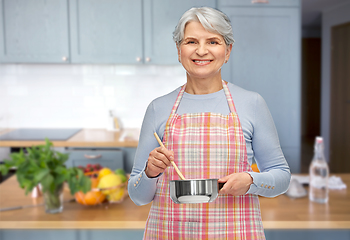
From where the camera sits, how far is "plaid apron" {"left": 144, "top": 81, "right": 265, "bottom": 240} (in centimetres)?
75

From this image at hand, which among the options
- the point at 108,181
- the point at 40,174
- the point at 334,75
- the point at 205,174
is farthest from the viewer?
the point at 334,75

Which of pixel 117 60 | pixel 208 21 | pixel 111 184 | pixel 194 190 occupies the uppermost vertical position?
pixel 117 60

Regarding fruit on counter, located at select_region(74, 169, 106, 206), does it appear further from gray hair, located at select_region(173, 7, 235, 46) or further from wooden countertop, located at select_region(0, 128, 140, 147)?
wooden countertop, located at select_region(0, 128, 140, 147)

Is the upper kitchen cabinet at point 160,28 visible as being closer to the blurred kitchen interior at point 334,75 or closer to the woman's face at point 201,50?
the woman's face at point 201,50

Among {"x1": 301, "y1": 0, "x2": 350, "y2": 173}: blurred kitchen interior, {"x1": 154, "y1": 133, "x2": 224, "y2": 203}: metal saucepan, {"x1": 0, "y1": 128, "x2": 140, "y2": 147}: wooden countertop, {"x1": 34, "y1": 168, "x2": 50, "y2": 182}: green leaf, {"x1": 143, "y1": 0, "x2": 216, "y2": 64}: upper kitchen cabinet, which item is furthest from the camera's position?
{"x1": 301, "y1": 0, "x2": 350, "y2": 173}: blurred kitchen interior

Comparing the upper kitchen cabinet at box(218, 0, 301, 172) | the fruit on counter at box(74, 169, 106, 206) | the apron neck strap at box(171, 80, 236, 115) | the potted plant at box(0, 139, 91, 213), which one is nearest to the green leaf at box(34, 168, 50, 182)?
the potted plant at box(0, 139, 91, 213)

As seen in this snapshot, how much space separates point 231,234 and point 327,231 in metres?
0.68

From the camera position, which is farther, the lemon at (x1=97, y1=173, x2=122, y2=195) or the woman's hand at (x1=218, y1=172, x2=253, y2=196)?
the lemon at (x1=97, y1=173, x2=122, y2=195)

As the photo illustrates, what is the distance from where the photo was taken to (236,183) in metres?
0.69

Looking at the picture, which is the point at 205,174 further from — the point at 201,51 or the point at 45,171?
the point at 45,171

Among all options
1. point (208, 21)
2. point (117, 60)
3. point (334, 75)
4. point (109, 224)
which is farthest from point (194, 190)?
point (334, 75)

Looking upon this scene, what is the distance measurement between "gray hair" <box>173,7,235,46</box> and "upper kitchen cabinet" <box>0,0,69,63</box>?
1887 millimetres

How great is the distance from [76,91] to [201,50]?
211cm

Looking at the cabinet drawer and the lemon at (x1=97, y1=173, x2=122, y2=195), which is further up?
the lemon at (x1=97, y1=173, x2=122, y2=195)
